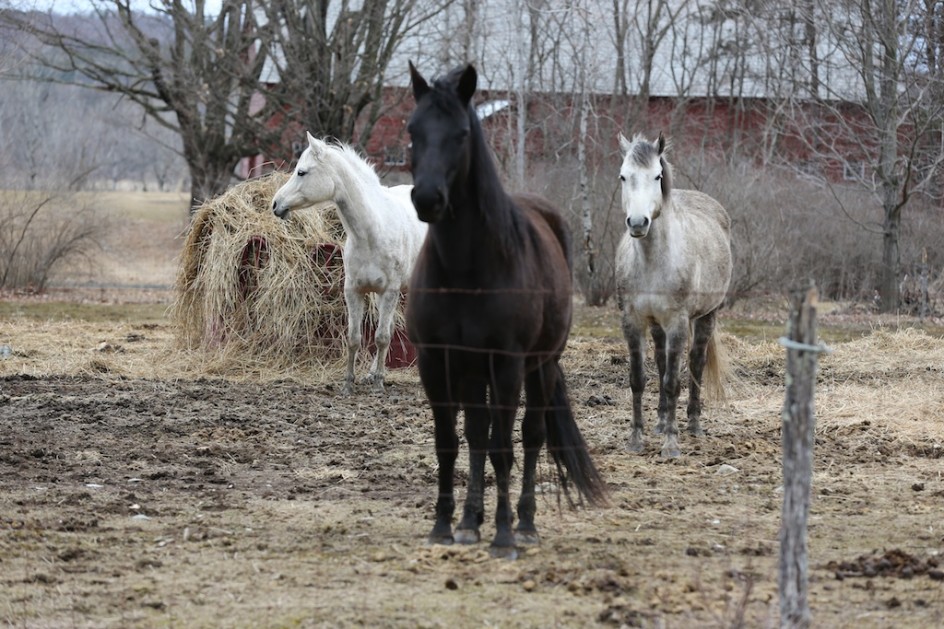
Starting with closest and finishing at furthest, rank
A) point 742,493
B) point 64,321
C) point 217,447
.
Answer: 1. point 742,493
2. point 217,447
3. point 64,321

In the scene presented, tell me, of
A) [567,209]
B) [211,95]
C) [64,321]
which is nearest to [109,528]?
[64,321]

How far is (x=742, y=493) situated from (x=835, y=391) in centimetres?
376

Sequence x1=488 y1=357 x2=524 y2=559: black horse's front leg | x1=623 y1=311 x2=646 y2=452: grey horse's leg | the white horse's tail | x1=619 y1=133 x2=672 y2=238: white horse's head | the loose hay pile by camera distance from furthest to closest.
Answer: the loose hay pile, the white horse's tail, x1=623 y1=311 x2=646 y2=452: grey horse's leg, x1=619 y1=133 x2=672 y2=238: white horse's head, x1=488 y1=357 x2=524 y2=559: black horse's front leg

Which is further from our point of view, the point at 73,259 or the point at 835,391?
the point at 73,259

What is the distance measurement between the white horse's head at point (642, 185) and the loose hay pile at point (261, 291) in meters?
4.77

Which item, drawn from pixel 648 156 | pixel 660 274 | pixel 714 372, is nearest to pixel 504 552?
pixel 660 274

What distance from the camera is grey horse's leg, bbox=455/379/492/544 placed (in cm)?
500

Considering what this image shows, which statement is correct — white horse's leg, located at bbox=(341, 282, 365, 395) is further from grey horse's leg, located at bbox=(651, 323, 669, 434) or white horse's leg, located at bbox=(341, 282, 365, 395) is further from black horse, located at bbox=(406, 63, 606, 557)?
black horse, located at bbox=(406, 63, 606, 557)

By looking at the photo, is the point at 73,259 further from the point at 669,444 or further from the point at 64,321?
the point at 669,444

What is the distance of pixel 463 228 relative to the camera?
4.79 meters

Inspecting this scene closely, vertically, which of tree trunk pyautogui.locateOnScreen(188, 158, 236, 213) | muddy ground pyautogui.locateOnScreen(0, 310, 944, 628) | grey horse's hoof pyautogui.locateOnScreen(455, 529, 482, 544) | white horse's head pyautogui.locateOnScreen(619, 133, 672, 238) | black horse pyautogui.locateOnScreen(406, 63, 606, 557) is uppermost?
tree trunk pyautogui.locateOnScreen(188, 158, 236, 213)

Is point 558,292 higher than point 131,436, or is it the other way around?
point 558,292

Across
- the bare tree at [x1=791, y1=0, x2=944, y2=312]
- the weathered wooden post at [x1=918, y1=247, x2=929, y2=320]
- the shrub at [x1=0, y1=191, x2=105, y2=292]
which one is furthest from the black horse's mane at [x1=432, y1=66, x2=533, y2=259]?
the shrub at [x1=0, y1=191, x2=105, y2=292]

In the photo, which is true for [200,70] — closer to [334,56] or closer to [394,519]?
[334,56]
